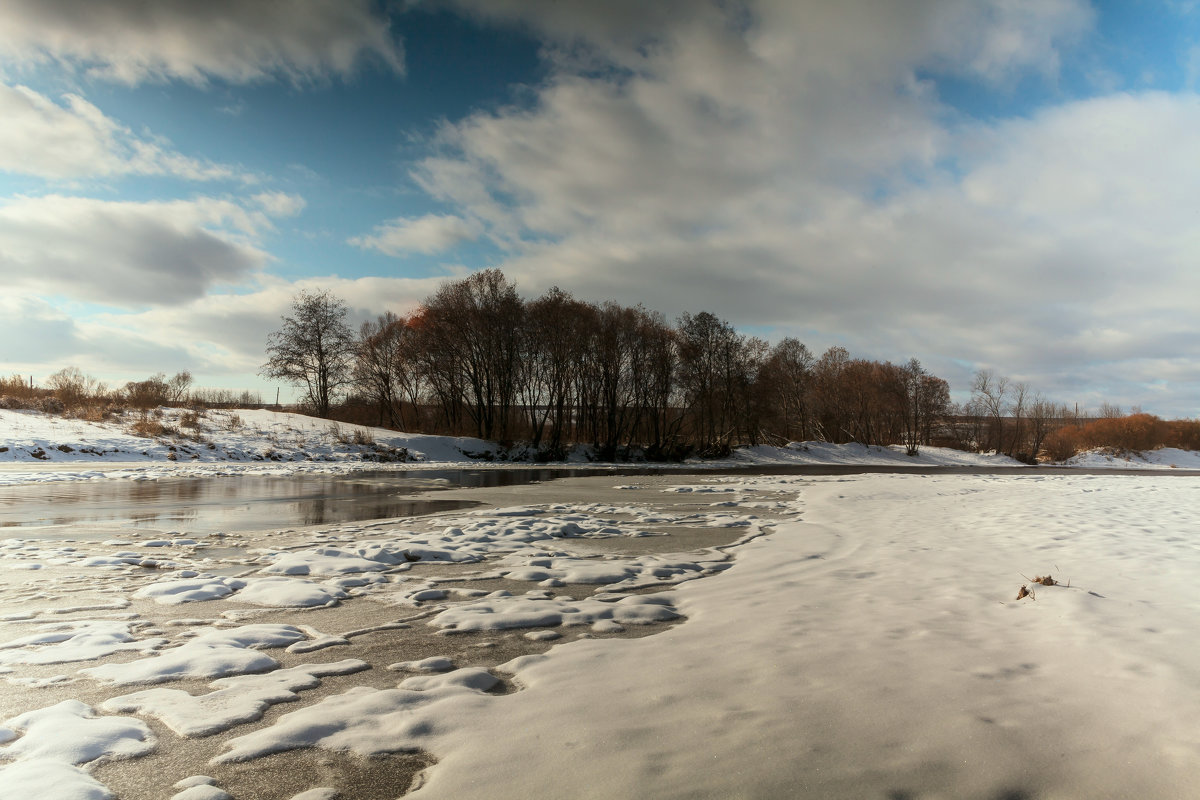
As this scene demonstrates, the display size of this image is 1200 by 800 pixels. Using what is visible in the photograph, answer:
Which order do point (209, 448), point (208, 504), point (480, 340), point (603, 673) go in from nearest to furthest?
point (603, 673) → point (208, 504) → point (209, 448) → point (480, 340)

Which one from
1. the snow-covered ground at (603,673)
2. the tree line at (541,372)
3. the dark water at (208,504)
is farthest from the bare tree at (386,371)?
the snow-covered ground at (603,673)

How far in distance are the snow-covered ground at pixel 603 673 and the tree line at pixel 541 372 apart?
104ft

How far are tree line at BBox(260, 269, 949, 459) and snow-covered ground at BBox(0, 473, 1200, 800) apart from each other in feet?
104

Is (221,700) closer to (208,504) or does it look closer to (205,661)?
(205,661)

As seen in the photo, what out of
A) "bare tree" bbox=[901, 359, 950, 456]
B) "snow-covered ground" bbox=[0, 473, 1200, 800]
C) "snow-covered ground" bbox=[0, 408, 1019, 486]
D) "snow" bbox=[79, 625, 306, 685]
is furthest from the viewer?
"bare tree" bbox=[901, 359, 950, 456]

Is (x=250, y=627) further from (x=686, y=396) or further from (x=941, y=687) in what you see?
(x=686, y=396)

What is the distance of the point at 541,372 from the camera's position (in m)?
40.5

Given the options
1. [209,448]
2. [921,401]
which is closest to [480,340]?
[209,448]

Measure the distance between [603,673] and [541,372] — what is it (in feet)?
124

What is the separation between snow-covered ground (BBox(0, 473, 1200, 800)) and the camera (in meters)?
2.00

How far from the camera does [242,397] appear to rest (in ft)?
163

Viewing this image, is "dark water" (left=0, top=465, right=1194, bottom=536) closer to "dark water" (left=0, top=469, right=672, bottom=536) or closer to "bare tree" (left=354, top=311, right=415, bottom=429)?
"dark water" (left=0, top=469, right=672, bottom=536)

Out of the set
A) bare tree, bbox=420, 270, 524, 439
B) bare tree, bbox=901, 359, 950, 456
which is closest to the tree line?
bare tree, bbox=420, 270, 524, 439

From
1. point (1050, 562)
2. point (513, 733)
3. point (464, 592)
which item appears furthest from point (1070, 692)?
point (464, 592)
